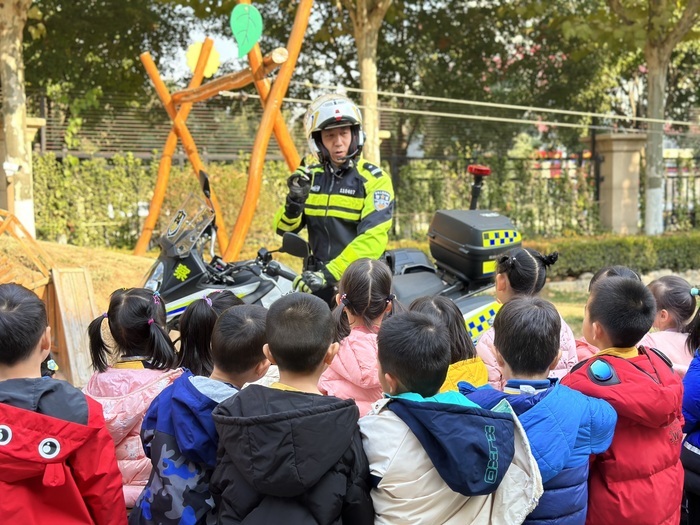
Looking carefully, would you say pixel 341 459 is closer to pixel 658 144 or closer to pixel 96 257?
pixel 96 257

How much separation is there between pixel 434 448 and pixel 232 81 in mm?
5695

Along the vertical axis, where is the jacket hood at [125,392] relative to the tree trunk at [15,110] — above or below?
below

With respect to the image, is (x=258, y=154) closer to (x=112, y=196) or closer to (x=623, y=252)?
(x=112, y=196)

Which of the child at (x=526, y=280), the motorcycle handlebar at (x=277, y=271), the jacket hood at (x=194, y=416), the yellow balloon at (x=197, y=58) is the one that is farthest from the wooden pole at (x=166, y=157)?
the jacket hood at (x=194, y=416)

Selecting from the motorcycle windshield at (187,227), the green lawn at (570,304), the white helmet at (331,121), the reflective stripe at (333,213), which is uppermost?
the white helmet at (331,121)

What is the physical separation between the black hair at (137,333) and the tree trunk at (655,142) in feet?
38.7

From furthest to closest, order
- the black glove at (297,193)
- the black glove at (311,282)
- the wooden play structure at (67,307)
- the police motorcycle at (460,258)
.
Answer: the wooden play structure at (67,307)
the police motorcycle at (460,258)
the black glove at (297,193)
the black glove at (311,282)

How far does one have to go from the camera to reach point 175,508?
2.61 m

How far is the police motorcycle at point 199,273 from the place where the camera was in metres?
4.80

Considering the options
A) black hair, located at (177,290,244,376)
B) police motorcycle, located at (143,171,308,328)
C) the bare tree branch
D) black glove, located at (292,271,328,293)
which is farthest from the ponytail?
the bare tree branch

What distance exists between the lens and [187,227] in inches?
195

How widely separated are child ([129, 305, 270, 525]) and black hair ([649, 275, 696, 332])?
1918 mm

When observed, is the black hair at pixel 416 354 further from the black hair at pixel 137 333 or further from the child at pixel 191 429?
the black hair at pixel 137 333

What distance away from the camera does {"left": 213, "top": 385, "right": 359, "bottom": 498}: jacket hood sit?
2.22m
